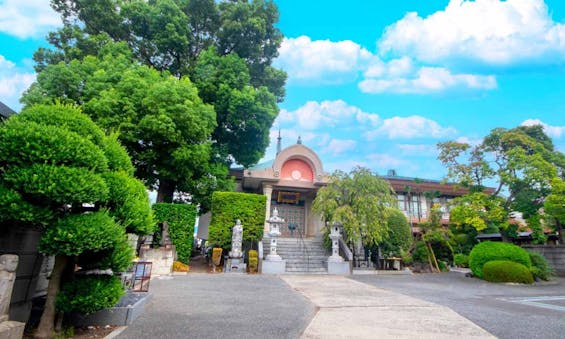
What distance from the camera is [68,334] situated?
3.88 m

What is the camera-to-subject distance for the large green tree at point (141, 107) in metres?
11.6

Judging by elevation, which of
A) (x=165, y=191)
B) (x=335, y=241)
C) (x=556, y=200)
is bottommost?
(x=335, y=241)

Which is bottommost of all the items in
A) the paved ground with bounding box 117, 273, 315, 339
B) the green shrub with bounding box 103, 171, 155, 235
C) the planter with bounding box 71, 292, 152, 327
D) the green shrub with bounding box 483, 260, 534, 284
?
the paved ground with bounding box 117, 273, 315, 339

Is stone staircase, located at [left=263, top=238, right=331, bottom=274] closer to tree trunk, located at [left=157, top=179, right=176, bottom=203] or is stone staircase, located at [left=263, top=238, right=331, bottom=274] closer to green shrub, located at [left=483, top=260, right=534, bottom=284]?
tree trunk, located at [left=157, top=179, right=176, bottom=203]

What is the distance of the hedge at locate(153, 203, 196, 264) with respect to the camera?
12695mm

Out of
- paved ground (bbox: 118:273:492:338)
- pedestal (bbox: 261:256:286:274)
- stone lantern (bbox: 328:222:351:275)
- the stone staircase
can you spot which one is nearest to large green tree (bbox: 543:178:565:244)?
stone lantern (bbox: 328:222:351:275)

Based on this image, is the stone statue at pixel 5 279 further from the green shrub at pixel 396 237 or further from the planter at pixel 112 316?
the green shrub at pixel 396 237

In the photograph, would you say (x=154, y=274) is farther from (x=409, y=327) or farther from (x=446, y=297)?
(x=446, y=297)

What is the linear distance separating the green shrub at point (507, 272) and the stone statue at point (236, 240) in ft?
35.1

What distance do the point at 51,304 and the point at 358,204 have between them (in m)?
12.1

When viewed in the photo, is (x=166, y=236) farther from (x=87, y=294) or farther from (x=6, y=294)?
(x=6, y=294)

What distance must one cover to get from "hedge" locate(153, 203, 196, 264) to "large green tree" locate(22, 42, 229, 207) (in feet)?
5.07

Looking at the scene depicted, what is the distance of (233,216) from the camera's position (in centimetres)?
1391

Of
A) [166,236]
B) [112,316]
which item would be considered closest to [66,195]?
[112,316]
